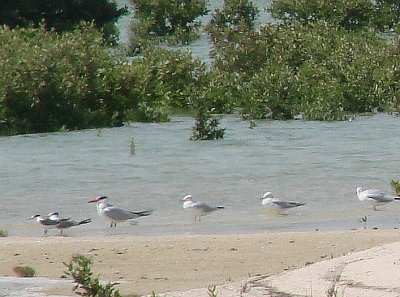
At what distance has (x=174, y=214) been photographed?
15.6 m

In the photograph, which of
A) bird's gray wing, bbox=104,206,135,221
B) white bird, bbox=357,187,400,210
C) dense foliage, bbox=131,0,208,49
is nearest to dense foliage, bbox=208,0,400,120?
dense foliage, bbox=131,0,208,49

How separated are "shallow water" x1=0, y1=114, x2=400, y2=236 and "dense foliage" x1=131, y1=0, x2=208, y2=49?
11083mm

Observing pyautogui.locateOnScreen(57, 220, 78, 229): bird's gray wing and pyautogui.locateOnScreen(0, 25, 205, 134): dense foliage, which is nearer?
pyautogui.locateOnScreen(57, 220, 78, 229): bird's gray wing

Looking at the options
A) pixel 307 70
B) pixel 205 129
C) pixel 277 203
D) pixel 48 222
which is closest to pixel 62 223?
pixel 48 222

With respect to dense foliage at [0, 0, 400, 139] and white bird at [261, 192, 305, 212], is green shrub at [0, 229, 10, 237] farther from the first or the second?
dense foliage at [0, 0, 400, 139]

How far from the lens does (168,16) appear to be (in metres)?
36.6

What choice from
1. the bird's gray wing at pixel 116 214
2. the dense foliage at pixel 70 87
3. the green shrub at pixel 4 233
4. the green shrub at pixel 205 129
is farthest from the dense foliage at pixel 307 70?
the green shrub at pixel 4 233

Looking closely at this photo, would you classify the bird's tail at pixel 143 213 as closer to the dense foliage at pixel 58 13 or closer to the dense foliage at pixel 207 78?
the dense foliage at pixel 207 78

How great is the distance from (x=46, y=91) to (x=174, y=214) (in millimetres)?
8845

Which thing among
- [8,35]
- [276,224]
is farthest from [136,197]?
[8,35]

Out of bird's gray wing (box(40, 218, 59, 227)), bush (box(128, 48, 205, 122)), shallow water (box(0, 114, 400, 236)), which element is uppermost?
bush (box(128, 48, 205, 122))

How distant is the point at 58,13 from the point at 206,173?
15246 mm

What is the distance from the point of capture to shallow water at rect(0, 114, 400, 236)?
15.1m

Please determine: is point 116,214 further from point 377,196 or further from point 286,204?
point 377,196
